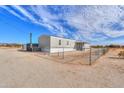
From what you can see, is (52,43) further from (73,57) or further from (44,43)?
(73,57)

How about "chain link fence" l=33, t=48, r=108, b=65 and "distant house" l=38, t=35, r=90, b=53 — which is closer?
"chain link fence" l=33, t=48, r=108, b=65

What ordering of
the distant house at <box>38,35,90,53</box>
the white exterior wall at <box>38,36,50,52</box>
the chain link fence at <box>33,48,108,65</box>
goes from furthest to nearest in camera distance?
the white exterior wall at <box>38,36,50,52</box>
the distant house at <box>38,35,90,53</box>
the chain link fence at <box>33,48,108,65</box>

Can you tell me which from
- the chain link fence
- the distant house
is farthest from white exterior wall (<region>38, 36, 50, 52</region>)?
the chain link fence

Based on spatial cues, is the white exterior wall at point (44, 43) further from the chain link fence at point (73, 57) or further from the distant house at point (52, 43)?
the chain link fence at point (73, 57)

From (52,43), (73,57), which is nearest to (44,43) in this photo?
(52,43)

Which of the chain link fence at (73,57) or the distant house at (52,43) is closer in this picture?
the chain link fence at (73,57)

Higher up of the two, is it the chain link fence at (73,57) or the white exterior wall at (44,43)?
the white exterior wall at (44,43)

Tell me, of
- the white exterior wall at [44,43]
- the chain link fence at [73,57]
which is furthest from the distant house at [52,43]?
the chain link fence at [73,57]

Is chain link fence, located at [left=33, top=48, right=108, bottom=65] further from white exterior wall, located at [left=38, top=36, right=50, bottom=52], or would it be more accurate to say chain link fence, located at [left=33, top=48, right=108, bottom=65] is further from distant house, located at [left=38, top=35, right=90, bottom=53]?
white exterior wall, located at [left=38, top=36, right=50, bottom=52]
